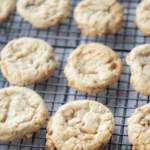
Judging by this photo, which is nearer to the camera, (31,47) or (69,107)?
(69,107)

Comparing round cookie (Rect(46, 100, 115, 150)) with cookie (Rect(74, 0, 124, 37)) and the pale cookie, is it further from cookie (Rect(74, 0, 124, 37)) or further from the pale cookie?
cookie (Rect(74, 0, 124, 37))

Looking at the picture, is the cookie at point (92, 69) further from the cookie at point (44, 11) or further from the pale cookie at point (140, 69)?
the cookie at point (44, 11)

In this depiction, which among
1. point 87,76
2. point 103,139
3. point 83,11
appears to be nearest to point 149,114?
point 103,139

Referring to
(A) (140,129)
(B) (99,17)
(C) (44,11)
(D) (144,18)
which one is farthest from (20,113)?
(D) (144,18)

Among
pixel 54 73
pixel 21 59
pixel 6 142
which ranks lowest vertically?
pixel 6 142

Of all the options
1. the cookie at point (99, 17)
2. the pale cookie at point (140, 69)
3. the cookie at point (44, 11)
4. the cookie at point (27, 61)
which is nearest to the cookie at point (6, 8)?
the cookie at point (44, 11)

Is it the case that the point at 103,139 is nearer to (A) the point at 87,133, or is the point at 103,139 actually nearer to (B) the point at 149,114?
(A) the point at 87,133
